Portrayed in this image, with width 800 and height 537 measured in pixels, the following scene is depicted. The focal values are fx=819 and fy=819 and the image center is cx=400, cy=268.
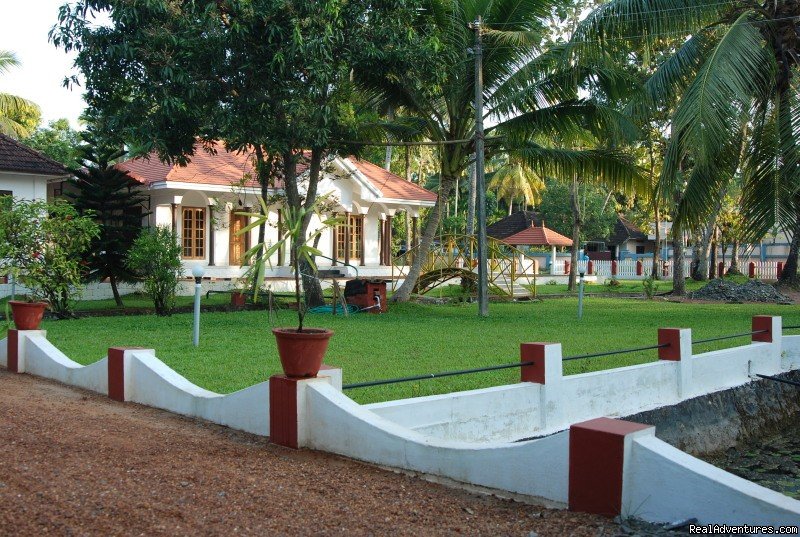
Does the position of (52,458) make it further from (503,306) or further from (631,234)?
(631,234)

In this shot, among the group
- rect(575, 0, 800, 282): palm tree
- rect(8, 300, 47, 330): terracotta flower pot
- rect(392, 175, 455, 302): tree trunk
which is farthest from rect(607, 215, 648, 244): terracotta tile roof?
rect(8, 300, 47, 330): terracotta flower pot

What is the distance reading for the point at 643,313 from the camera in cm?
2136

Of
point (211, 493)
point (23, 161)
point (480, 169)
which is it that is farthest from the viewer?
point (23, 161)

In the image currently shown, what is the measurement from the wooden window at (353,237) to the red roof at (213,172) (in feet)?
5.38

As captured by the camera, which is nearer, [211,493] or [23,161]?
[211,493]

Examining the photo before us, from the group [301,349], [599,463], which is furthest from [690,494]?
[301,349]

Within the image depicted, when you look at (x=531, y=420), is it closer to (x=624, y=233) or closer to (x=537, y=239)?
(x=537, y=239)

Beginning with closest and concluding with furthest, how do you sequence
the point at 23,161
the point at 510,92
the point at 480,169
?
the point at 480,169
the point at 510,92
the point at 23,161

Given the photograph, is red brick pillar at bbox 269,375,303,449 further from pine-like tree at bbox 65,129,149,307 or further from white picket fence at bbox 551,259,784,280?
white picket fence at bbox 551,259,784,280

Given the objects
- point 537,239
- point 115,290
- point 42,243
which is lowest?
point 115,290

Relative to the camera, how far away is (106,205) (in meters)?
20.9

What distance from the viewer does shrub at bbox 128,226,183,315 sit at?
61.4ft

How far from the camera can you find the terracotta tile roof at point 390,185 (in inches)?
1297

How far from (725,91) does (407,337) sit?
7158mm
